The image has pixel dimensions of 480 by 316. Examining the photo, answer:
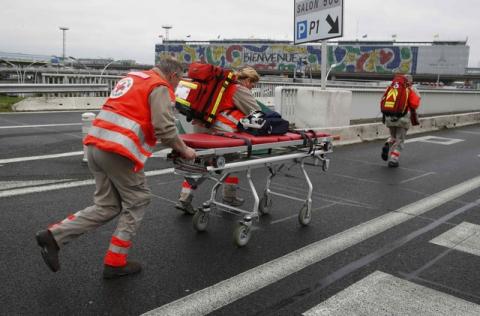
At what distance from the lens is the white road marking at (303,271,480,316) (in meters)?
3.51

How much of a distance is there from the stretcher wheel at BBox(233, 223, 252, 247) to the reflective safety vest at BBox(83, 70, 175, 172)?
4.28ft

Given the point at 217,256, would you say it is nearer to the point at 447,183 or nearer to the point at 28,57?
the point at 447,183

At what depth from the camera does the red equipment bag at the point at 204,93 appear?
201 inches

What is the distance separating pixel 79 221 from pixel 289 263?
1.89 m

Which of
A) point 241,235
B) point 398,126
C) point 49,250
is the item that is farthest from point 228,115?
point 398,126

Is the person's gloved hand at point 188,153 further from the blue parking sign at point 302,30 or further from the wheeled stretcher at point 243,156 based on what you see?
the blue parking sign at point 302,30

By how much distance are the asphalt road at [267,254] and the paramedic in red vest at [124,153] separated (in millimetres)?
294

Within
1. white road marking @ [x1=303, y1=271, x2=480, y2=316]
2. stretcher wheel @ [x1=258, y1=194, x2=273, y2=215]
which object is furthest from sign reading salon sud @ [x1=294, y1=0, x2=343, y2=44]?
white road marking @ [x1=303, y1=271, x2=480, y2=316]

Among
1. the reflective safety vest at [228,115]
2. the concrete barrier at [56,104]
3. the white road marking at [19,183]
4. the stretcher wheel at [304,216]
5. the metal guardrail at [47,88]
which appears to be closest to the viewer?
the reflective safety vest at [228,115]

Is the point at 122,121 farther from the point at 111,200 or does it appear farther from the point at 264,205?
the point at 264,205

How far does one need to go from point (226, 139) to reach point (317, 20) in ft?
27.2

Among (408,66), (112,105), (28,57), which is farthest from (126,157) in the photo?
(408,66)

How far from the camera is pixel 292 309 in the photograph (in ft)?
11.4

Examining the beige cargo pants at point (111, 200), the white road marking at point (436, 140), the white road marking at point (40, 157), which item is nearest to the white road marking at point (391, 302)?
the beige cargo pants at point (111, 200)
